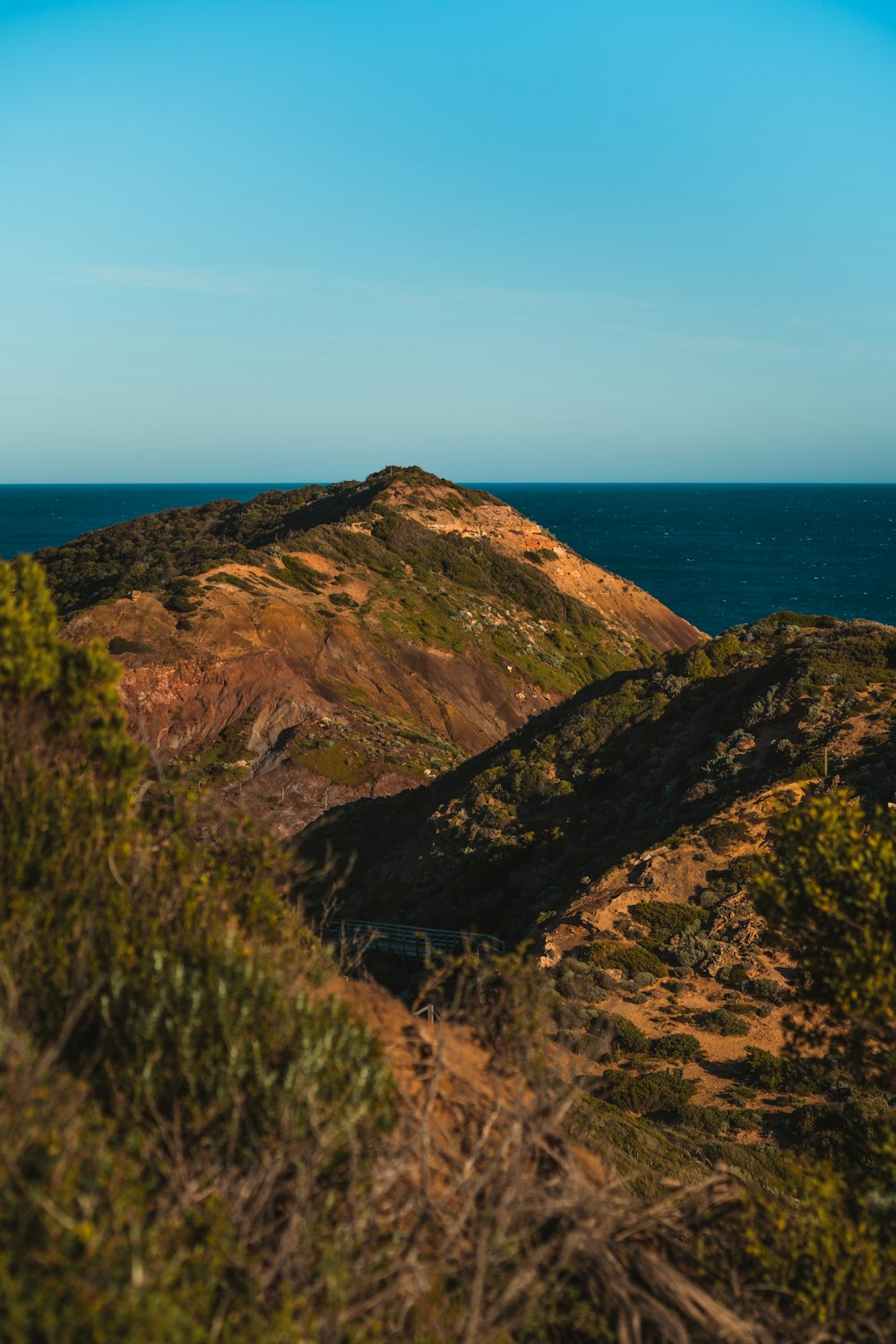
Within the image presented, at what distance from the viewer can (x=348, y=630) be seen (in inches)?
2345

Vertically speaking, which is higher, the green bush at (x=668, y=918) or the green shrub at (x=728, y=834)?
the green shrub at (x=728, y=834)

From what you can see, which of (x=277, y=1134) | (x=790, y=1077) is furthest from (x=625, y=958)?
(x=277, y=1134)

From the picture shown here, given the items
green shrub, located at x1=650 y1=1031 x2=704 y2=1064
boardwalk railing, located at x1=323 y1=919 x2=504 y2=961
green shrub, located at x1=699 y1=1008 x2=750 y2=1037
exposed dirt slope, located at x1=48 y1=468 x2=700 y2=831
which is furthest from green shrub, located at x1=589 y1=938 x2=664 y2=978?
exposed dirt slope, located at x1=48 y1=468 x2=700 y2=831

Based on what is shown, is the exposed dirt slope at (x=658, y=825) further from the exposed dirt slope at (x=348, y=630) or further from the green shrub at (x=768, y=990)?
the exposed dirt slope at (x=348, y=630)

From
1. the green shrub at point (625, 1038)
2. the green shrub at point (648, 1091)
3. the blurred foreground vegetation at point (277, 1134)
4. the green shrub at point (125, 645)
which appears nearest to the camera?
the blurred foreground vegetation at point (277, 1134)

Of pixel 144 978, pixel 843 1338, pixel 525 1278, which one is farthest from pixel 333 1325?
pixel 843 1338

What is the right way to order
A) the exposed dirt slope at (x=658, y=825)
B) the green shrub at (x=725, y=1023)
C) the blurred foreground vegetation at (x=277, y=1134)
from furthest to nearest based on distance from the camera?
1. the exposed dirt slope at (x=658, y=825)
2. the green shrub at (x=725, y=1023)
3. the blurred foreground vegetation at (x=277, y=1134)

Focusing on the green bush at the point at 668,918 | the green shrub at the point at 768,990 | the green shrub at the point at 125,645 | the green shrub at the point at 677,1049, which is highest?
the green shrub at the point at 125,645

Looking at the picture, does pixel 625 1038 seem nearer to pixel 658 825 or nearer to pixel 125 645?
pixel 658 825

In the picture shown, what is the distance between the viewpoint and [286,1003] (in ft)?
26.2

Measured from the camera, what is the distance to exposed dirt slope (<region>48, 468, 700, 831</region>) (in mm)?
48938

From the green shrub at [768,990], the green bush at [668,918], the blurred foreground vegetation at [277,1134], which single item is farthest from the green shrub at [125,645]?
the blurred foreground vegetation at [277,1134]

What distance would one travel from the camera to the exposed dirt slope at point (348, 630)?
1927 inches

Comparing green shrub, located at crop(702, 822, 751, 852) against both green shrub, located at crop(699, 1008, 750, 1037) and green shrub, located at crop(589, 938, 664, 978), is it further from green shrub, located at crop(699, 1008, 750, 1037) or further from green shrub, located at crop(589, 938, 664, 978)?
green shrub, located at crop(699, 1008, 750, 1037)
